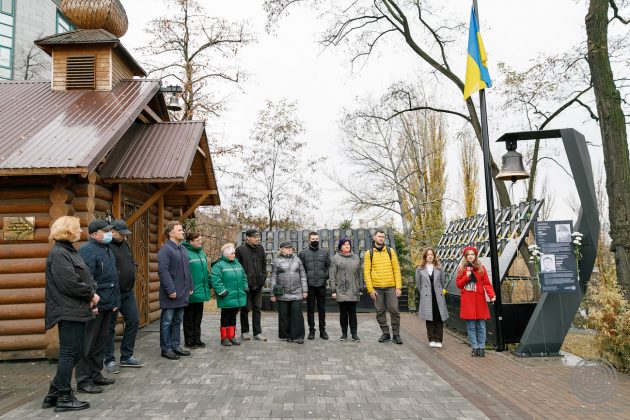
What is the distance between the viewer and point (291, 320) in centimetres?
861

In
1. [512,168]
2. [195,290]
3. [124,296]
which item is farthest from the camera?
[195,290]

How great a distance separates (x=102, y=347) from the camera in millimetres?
5738

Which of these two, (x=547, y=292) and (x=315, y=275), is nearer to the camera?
(x=547, y=292)

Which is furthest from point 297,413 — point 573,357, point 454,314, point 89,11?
point 89,11

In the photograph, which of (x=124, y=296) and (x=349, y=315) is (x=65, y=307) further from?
(x=349, y=315)

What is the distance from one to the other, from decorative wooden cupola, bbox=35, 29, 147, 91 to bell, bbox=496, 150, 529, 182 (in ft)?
27.3

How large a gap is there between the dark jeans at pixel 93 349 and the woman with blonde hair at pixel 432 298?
496 centimetres

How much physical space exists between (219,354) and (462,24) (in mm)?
13497

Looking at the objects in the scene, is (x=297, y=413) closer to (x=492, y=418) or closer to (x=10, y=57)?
(x=492, y=418)

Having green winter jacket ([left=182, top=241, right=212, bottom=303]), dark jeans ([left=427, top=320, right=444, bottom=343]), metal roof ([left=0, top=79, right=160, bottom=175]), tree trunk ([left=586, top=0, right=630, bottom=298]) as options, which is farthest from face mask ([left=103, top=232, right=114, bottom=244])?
tree trunk ([left=586, top=0, right=630, bottom=298])

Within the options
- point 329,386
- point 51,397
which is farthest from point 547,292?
point 51,397

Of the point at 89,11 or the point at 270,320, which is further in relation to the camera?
the point at 270,320

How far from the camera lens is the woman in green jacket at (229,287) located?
8.02 m

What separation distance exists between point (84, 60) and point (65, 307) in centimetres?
761
